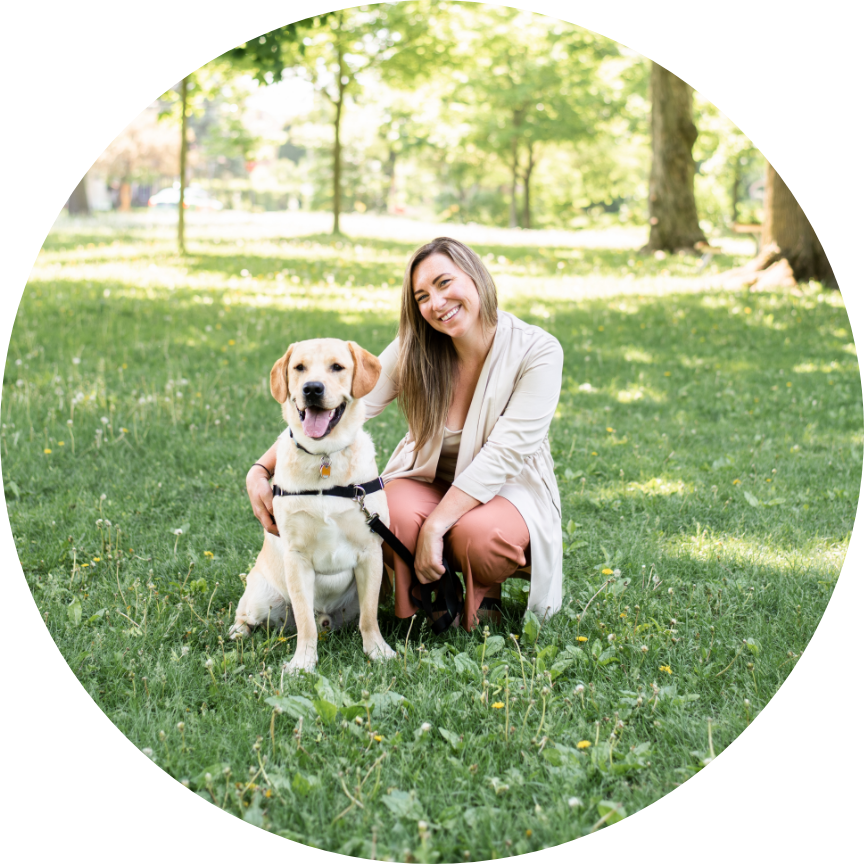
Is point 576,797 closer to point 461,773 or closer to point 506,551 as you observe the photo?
point 461,773

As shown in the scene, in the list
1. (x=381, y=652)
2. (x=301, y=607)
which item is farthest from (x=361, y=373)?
(x=381, y=652)

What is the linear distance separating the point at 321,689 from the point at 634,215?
47.5 metres

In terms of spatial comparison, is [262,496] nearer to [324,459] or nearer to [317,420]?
[324,459]

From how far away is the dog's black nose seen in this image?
10.4 ft

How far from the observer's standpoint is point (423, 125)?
3922 cm

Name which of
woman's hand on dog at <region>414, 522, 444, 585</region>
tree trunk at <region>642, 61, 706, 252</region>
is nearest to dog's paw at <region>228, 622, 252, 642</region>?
woman's hand on dog at <region>414, 522, 444, 585</region>

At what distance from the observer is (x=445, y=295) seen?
11.5ft

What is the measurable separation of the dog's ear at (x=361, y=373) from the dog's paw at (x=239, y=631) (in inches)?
47.9

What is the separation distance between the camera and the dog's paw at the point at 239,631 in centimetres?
351

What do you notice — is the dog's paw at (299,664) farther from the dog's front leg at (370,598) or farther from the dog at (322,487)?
the dog's front leg at (370,598)

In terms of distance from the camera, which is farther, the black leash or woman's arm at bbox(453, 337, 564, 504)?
woman's arm at bbox(453, 337, 564, 504)

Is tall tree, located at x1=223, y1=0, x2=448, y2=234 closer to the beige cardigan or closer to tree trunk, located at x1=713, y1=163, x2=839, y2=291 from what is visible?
tree trunk, located at x1=713, y1=163, x2=839, y2=291

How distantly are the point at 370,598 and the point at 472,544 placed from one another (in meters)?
0.52

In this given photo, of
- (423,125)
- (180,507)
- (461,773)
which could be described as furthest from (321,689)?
(423,125)
